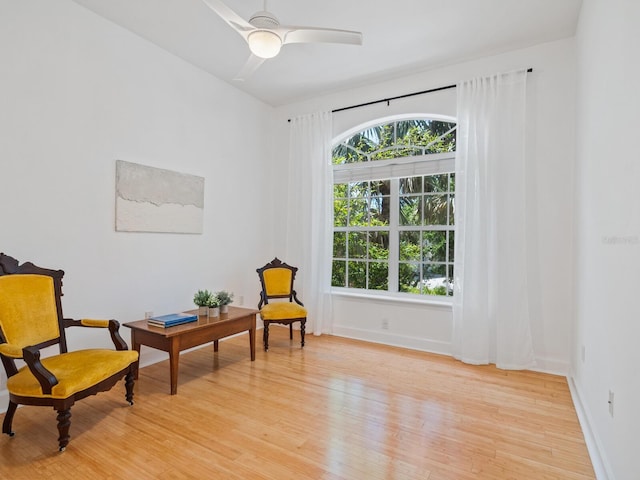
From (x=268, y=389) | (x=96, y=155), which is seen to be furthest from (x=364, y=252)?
(x=96, y=155)

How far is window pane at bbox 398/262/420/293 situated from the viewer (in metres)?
4.28

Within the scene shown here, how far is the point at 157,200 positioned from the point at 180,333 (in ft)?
4.91

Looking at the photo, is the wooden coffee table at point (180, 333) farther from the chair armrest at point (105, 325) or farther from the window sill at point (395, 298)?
the window sill at point (395, 298)

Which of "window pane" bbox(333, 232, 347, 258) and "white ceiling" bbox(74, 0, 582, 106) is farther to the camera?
"window pane" bbox(333, 232, 347, 258)

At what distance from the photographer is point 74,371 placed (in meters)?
2.10

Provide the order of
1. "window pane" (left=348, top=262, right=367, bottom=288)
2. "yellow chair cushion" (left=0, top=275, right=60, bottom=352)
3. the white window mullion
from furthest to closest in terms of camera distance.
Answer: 1. "window pane" (left=348, top=262, right=367, bottom=288)
2. the white window mullion
3. "yellow chair cushion" (left=0, top=275, right=60, bottom=352)

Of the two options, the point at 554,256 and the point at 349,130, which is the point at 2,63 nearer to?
the point at 349,130

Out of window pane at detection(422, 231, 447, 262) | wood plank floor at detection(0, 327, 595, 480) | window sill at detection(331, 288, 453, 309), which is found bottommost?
wood plank floor at detection(0, 327, 595, 480)

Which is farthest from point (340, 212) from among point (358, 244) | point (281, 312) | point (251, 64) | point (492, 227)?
point (251, 64)

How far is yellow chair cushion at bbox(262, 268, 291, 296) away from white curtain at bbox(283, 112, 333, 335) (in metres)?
0.38

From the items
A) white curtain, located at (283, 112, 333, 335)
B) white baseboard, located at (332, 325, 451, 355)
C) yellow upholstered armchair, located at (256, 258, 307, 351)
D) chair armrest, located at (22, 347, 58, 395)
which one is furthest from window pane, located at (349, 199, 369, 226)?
chair armrest, located at (22, 347, 58, 395)

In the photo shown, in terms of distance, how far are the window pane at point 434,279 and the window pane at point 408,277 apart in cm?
9

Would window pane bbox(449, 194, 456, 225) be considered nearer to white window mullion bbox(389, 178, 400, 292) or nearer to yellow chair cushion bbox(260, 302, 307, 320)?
white window mullion bbox(389, 178, 400, 292)

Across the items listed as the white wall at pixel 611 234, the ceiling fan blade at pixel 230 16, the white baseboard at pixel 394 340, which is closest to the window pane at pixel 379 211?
the white baseboard at pixel 394 340
